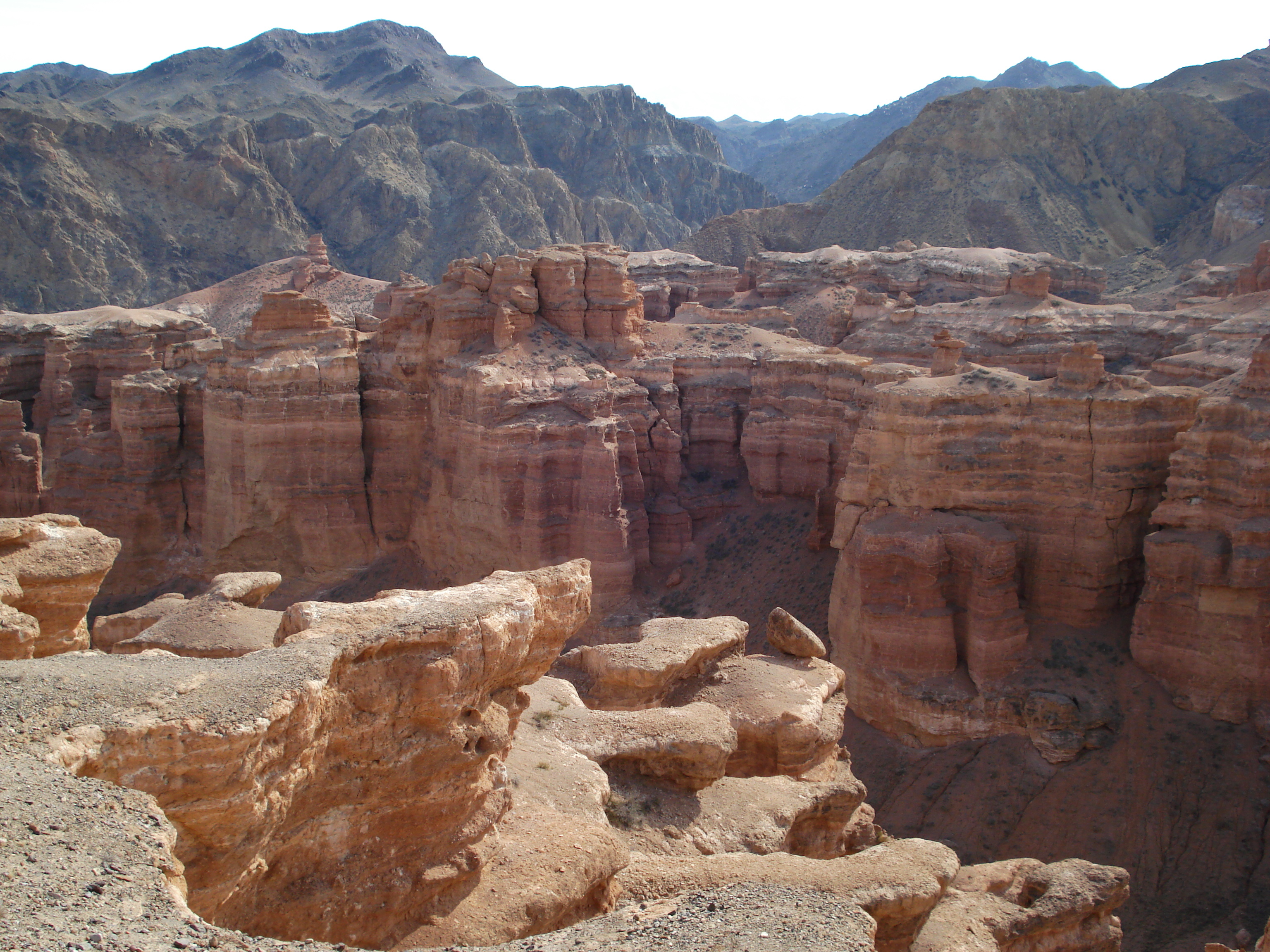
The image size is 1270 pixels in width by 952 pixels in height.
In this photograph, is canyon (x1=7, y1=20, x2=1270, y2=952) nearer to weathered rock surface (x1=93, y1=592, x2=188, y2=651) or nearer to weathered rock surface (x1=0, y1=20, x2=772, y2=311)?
weathered rock surface (x1=93, y1=592, x2=188, y2=651)

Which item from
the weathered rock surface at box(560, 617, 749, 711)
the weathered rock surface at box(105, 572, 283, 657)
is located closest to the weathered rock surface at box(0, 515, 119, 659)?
the weathered rock surface at box(105, 572, 283, 657)

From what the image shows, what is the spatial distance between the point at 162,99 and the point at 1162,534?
11728 cm

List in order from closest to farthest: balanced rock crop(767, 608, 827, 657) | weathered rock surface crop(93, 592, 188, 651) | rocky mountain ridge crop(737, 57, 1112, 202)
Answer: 1. balanced rock crop(767, 608, 827, 657)
2. weathered rock surface crop(93, 592, 188, 651)
3. rocky mountain ridge crop(737, 57, 1112, 202)

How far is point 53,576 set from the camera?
1368 cm

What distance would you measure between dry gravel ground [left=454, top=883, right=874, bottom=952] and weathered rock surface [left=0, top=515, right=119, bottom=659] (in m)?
8.47

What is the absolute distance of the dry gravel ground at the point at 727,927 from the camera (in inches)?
300

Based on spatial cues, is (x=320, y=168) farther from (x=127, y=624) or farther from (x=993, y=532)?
(x=993, y=532)

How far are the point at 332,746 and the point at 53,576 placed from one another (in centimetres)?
616

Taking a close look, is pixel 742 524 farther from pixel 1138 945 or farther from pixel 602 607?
pixel 1138 945

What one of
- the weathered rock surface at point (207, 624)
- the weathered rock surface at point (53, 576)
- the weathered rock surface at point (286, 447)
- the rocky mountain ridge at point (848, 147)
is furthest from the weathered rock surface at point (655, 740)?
the rocky mountain ridge at point (848, 147)

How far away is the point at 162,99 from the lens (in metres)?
114

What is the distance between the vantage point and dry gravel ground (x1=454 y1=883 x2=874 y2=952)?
7617mm

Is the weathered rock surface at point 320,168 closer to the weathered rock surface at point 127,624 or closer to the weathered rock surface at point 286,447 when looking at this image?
the weathered rock surface at point 286,447

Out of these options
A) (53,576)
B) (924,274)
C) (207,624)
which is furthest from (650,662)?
(924,274)
